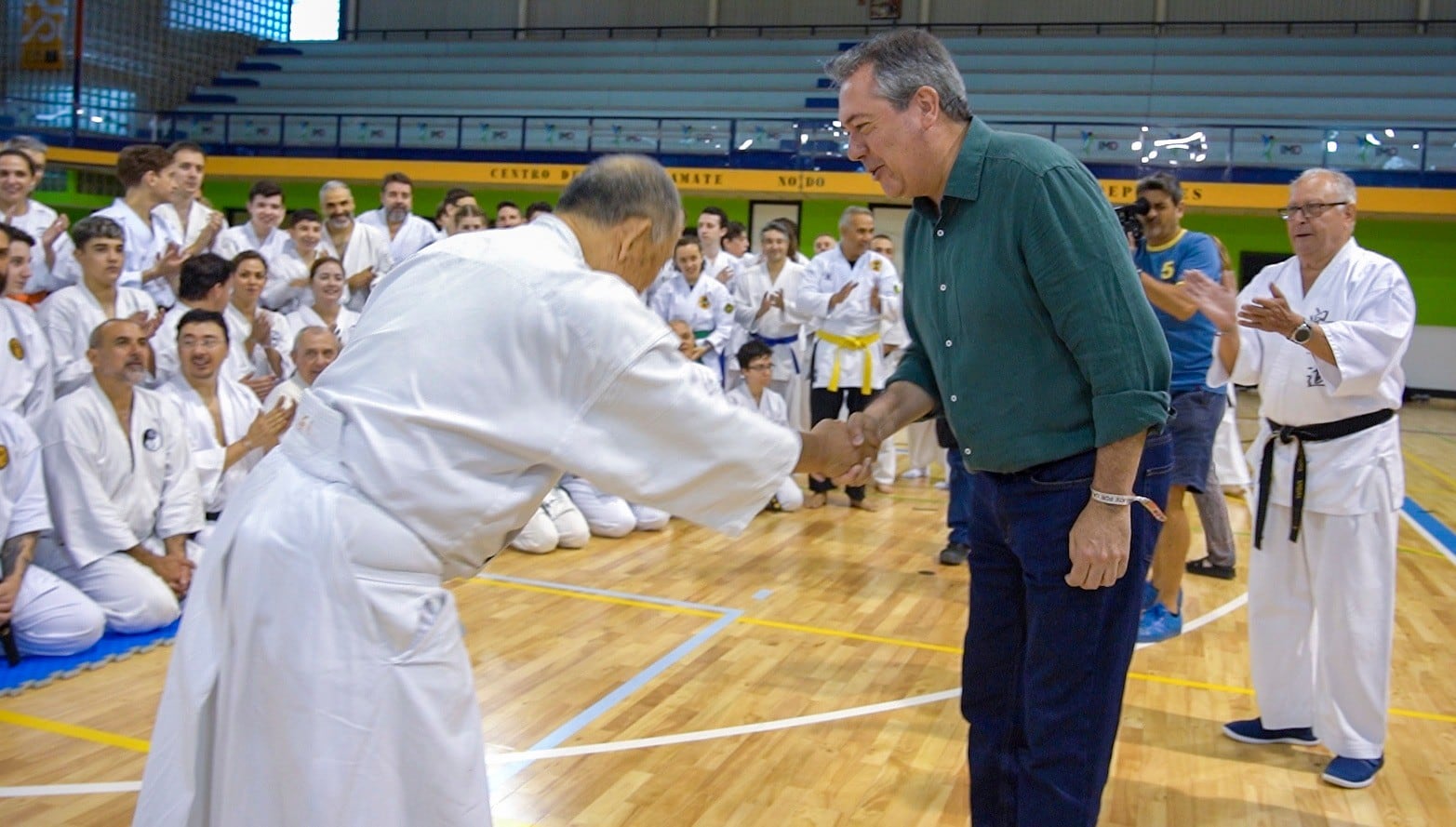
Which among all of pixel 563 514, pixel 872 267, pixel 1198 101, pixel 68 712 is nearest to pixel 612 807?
pixel 68 712

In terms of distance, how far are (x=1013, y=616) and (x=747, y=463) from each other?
2.40ft

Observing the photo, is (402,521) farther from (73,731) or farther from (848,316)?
(848,316)

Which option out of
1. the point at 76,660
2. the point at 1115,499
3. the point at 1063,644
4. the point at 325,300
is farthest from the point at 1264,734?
the point at 325,300

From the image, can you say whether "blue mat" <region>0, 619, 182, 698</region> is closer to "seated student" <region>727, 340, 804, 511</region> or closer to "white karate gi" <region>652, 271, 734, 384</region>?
"seated student" <region>727, 340, 804, 511</region>

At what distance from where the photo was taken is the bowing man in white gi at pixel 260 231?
23.5 ft

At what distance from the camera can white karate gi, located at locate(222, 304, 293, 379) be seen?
19.5 feet

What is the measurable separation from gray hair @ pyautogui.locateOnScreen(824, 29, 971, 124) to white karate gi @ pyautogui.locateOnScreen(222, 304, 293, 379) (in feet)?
14.8

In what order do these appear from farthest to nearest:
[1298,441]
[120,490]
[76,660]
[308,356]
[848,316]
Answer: [848,316] < [308,356] < [120,490] < [76,660] < [1298,441]

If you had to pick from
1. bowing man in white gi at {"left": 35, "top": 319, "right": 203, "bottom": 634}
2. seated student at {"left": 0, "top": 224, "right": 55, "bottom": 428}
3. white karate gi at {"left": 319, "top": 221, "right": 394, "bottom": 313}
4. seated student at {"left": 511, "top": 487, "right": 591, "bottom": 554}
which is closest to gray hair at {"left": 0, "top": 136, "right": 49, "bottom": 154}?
white karate gi at {"left": 319, "top": 221, "right": 394, "bottom": 313}

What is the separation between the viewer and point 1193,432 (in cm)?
486

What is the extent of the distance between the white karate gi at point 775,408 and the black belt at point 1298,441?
419cm

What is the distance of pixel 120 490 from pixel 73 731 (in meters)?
1.34

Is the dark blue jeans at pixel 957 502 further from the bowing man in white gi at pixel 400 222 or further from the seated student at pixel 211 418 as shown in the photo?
the bowing man in white gi at pixel 400 222

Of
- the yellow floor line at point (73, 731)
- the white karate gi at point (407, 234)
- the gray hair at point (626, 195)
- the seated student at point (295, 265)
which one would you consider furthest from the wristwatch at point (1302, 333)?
the white karate gi at point (407, 234)
